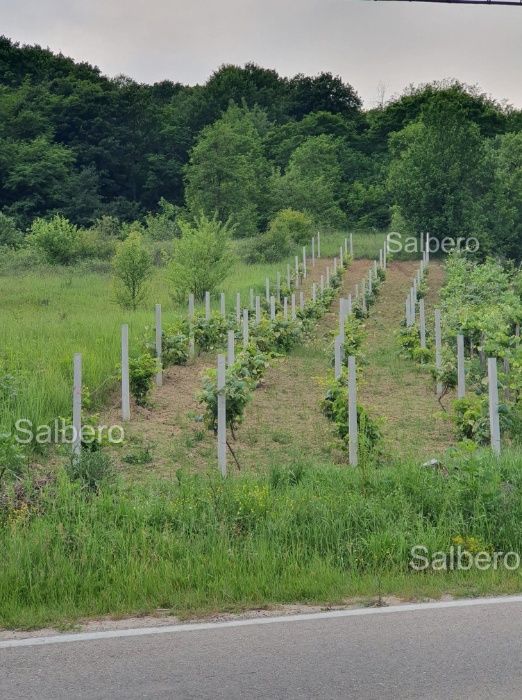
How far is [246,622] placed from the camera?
19.2ft

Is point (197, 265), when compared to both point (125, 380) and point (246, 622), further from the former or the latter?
point (246, 622)

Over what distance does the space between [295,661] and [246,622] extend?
714mm

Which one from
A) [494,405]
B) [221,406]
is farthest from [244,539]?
[494,405]

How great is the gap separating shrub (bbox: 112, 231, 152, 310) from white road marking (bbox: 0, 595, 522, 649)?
24.7 m

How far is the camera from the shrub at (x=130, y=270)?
3019cm

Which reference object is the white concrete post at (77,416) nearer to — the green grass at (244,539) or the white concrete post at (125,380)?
the green grass at (244,539)

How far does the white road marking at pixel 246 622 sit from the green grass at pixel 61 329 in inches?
216

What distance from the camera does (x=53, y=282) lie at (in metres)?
37.0

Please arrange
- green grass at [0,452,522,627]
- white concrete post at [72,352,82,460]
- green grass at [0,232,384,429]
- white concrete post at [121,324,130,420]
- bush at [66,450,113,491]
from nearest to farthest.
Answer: green grass at [0,452,522,627]
bush at [66,450,113,491]
white concrete post at [72,352,82,460]
green grass at [0,232,384,429]
white concrete post at [121,324,130,420]

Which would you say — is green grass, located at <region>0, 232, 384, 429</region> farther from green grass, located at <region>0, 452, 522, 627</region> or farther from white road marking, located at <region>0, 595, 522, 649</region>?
white road marking, located at <region>0, 595, 522, 649</region>

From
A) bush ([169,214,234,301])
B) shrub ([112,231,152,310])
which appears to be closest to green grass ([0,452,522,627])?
shrub ([112,231,152,310])

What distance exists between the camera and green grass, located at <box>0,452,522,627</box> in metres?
6.33

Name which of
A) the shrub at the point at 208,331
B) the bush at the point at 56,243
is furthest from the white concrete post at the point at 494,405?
the bush at the point at 56,243

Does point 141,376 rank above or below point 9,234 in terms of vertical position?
below
